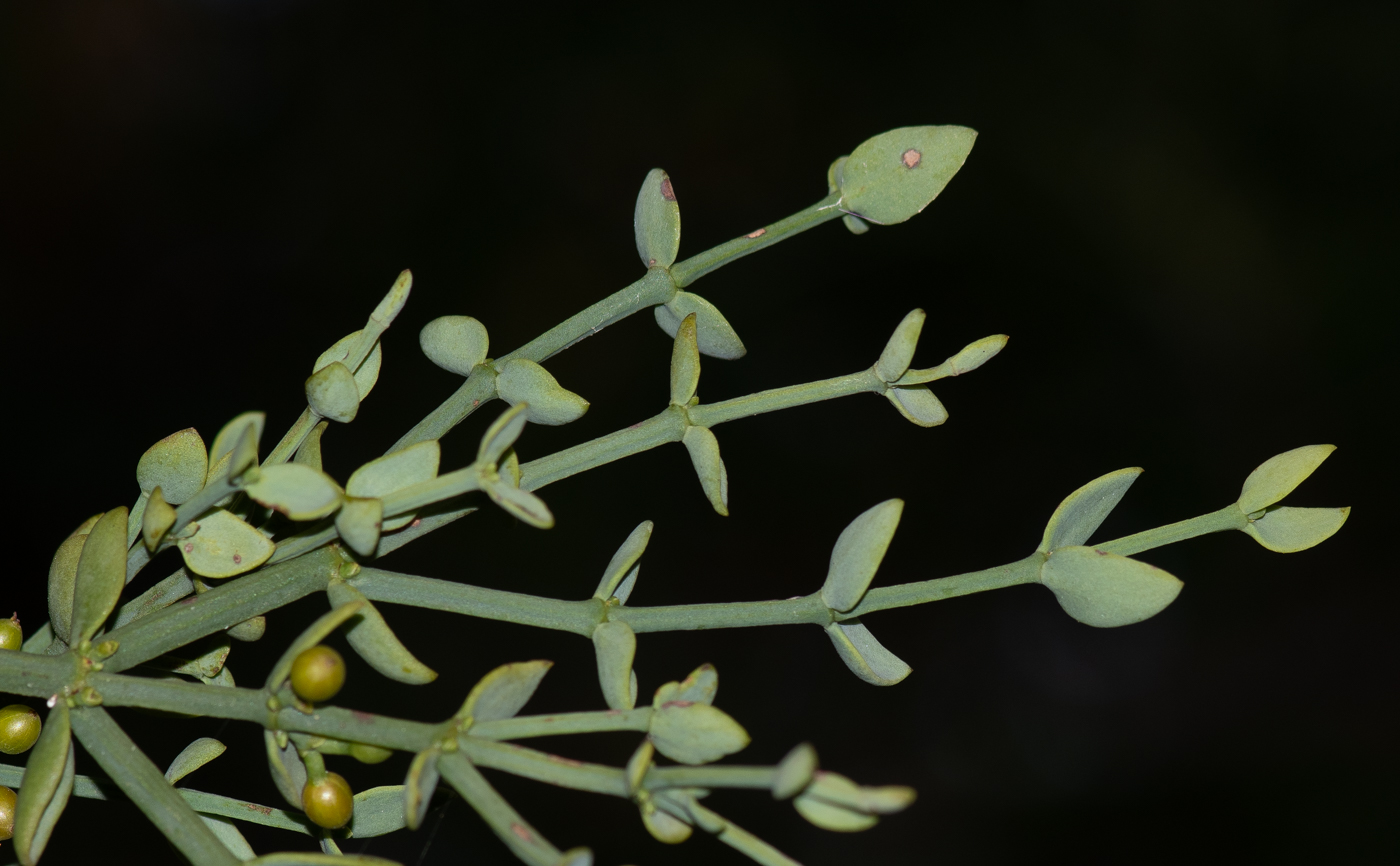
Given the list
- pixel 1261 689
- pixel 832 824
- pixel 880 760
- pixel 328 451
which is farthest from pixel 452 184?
pixel 832 824

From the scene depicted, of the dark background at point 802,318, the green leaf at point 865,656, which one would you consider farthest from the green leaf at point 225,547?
the dark background at point 802,318

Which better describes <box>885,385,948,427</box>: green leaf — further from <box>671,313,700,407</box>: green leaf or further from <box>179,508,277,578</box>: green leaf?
<box>179,508,277,578</box>: green leaf

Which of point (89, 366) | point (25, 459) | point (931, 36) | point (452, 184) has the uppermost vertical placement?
point (931, 36)

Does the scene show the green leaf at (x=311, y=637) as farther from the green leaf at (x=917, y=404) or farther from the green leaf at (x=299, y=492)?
the green leaf at (x=917, y=404)

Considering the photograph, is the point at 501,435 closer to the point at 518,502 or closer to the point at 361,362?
the point at 518,502

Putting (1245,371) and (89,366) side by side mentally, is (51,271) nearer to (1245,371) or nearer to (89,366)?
(89,366)

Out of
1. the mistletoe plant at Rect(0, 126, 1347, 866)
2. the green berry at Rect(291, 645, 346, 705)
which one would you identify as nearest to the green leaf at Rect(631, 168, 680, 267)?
the mistletoe plant at Rect(0, 126, 1347, 866)
